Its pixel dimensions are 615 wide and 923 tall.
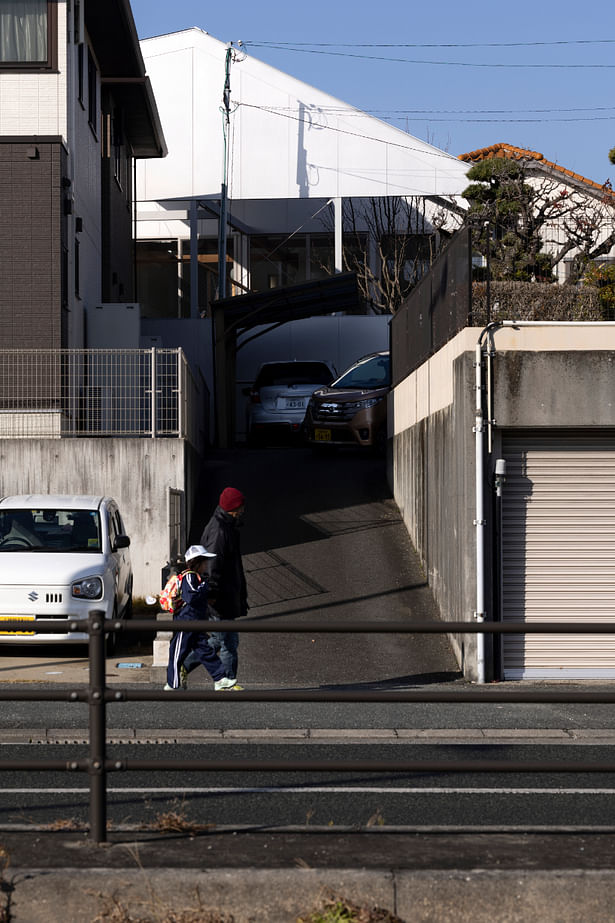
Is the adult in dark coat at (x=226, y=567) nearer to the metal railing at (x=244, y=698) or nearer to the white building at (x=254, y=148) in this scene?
the metal railing at (x=244, y=698)

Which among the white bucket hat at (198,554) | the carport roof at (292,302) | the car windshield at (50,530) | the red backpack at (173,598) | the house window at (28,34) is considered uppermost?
the house window at (28,34)

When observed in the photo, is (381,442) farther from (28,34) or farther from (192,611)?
(192,611)

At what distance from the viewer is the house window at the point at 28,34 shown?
63.8 feet

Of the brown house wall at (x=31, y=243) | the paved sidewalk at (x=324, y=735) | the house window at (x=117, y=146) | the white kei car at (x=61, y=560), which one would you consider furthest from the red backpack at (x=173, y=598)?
the house window at (x=117, y=146)

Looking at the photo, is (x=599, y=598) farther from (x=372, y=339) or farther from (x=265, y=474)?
(x=372, y=339)

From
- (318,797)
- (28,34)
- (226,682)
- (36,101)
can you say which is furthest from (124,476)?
(318,797)

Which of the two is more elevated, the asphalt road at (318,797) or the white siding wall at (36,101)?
the white siding wall at (36,101)

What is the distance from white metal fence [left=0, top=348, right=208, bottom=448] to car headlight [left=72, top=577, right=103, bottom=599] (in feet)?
14.2

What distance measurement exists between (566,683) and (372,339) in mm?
19282

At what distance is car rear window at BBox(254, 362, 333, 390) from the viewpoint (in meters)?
26.8

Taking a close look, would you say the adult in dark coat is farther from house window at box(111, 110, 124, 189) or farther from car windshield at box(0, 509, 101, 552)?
house window at box(111, 110, 124, 189)

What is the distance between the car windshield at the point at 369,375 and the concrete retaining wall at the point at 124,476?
7.03m

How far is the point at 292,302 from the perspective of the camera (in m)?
27.2

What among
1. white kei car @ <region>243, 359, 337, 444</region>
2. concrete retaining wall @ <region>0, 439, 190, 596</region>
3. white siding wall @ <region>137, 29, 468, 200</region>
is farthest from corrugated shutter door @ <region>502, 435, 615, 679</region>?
white siding wall @ <region>137, 29, 468, 200</region>
